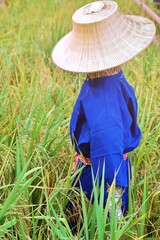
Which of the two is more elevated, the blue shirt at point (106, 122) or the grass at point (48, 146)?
the blue shirt at point (106, 122)

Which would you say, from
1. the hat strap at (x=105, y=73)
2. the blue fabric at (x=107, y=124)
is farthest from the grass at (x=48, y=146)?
the hat strap at (x=105, y=73)

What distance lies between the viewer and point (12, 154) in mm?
1557

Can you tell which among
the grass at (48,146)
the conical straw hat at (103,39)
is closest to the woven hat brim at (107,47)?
the conical straw hat at (103,39)

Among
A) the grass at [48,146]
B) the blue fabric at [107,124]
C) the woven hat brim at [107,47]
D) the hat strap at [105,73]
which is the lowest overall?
the grass at [48,146]

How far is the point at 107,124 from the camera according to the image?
1230 millimetres

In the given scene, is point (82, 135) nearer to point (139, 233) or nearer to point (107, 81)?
point (107, 81)

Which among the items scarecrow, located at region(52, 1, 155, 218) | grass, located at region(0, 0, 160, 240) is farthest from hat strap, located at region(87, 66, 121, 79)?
grass, located at region(0, 0, 160, 240)

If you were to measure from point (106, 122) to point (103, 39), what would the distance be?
0.72 feet

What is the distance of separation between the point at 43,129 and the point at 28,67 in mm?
931

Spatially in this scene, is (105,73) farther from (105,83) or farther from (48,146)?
(48,146)

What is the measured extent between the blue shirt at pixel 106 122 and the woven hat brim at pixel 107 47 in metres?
0.05

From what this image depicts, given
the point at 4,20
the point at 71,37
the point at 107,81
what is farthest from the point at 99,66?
the point at 4,20

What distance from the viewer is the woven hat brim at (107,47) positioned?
1.26 metres

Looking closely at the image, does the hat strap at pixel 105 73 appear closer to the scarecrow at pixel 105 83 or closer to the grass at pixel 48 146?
the scarecrow at pixel 105 83
